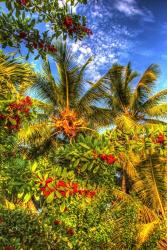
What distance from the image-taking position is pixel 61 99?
14.1 metres

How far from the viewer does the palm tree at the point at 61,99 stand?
13727 millimetres

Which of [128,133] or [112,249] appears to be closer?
[128,133]

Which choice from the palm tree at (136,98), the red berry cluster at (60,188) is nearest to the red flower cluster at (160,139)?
the red berry cluster at (60,188)

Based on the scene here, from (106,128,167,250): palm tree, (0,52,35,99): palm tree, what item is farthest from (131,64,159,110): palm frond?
(0,52,35,99): palm tree

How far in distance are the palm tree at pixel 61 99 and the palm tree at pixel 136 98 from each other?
91.1 inches

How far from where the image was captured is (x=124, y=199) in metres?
12.6

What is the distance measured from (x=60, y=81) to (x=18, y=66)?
10079 millimetres

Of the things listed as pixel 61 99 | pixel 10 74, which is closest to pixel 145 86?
pixel 61 99

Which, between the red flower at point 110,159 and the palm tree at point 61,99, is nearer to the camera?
the red flower at point 110,159

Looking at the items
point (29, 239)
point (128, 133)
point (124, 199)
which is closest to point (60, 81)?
point (124, 199)

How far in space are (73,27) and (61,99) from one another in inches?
427

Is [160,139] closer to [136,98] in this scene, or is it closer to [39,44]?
[39,44]

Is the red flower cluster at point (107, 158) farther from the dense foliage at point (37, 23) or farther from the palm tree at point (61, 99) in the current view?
the palm tree at point (61, 99)

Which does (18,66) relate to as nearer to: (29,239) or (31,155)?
(29,239)
